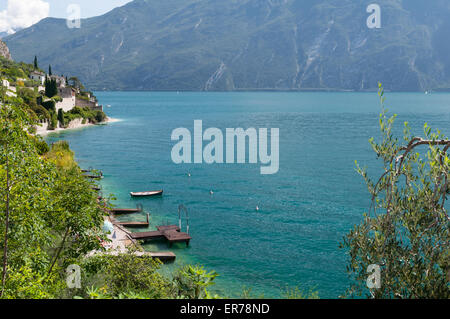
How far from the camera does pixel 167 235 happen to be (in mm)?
38375

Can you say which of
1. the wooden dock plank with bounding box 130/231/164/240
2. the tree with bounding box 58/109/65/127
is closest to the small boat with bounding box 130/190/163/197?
the wooden dock plank with bounding box 130/231/164/240

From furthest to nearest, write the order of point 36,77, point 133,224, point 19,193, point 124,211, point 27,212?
1. point 36,77
2. point 124,211
3. point 133,224
4. point 27,212
5. point 19,193

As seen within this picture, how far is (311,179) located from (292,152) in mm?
24726

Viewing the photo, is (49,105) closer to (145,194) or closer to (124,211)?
(145,194)

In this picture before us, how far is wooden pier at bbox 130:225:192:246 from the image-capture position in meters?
37.4

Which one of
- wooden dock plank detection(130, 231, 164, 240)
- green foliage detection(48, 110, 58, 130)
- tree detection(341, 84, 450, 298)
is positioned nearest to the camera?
tree detection(341, 84, 450, 298)

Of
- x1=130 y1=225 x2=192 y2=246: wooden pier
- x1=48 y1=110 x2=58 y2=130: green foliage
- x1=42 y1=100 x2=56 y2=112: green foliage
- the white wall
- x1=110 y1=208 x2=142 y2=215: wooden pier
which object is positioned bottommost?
x1=130 y1=225 x2=192 y2=246: wooden pier

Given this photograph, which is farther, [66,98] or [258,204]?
[66,98]

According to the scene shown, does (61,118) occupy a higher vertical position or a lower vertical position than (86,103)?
lower

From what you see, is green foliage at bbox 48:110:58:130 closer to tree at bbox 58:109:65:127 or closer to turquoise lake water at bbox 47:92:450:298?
tree at bbox 58:109:65:127

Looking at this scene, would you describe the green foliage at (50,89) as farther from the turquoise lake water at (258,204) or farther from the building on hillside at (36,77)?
the turquoise lake water at (258,204)

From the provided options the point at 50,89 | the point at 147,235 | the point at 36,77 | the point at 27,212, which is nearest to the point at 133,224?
the point at 147,235
